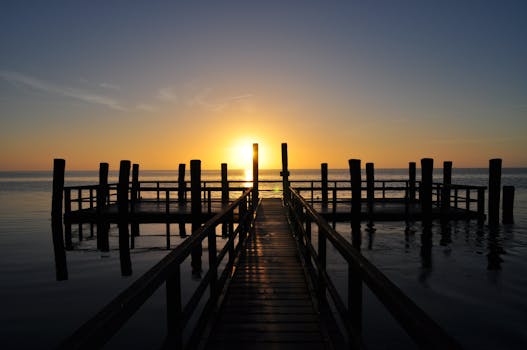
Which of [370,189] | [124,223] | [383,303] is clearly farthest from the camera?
[370,189]

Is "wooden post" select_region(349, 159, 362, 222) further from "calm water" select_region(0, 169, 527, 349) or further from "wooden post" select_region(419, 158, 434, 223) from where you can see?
"wooden post" select_region(419, 158, 434, 223)

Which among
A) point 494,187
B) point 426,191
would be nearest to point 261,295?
point 426,191

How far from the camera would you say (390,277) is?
33.3ft

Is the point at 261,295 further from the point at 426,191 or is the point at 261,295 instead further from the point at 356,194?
the point at 426,191

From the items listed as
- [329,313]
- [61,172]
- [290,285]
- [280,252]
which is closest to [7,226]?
[61,172]

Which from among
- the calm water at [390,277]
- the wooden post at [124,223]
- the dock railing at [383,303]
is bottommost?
the calm water at [390,277]

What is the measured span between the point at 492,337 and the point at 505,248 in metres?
8.01

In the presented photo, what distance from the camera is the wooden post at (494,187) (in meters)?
15.9

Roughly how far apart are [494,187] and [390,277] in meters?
9.27

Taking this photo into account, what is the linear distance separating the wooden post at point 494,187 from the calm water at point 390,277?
2.44 ft

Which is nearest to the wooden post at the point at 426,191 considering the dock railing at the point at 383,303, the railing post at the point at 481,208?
the railing post at the point at 481,208

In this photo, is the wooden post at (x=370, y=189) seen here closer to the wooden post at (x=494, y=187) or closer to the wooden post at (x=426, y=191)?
the wooden post at (x=426, y=191)

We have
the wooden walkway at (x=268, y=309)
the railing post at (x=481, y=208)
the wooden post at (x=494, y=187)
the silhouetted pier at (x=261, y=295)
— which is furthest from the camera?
the wooden post at (x=494, y=187)

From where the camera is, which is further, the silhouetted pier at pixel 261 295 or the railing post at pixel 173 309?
the railing post at pixel 173 309
